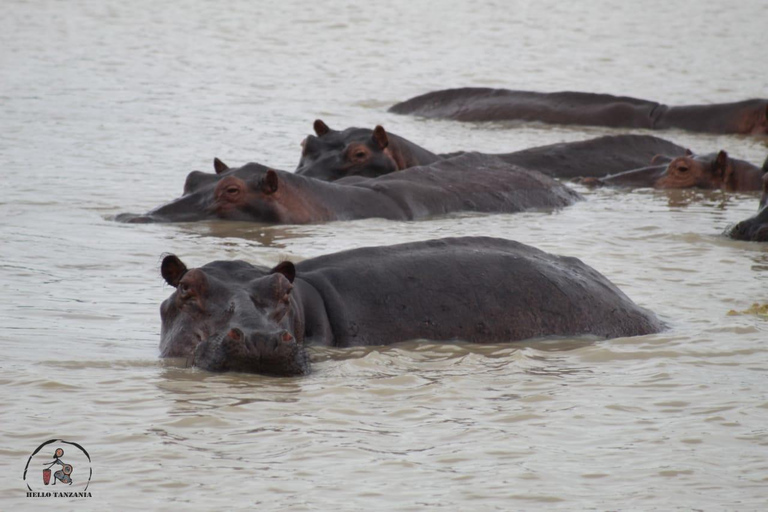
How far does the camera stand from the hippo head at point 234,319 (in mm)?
5961

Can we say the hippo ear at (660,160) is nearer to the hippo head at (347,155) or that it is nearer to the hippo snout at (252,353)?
the hippo head at (347,155)

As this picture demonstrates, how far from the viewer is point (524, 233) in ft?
35.6

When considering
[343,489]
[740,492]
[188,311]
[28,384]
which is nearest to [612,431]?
[740,492]

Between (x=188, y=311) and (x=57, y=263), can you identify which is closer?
(x=188, y=311)

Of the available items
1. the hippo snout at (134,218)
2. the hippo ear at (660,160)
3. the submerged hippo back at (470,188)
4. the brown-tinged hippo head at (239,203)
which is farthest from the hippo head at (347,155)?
the hippo ear at (660,160)

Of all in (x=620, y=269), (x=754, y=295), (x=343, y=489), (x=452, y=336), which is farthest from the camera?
(x=620, y=269)

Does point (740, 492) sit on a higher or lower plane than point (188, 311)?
lower

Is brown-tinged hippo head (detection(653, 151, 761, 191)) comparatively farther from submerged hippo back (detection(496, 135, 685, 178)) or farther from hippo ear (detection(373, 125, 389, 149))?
hippo ear (detection(373, 125, 389, 149))

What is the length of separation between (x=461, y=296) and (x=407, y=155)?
5.68 meters

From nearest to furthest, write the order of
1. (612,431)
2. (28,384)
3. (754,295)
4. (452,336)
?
(612,431) < (28,384) < (452,336) < (754,295)

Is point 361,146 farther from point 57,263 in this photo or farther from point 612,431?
point 612,431

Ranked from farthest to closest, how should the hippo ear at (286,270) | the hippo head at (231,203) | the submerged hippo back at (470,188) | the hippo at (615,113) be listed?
the hippo at (615,113) < the submerged hippo back at (470,188) < the hippo head at (231,203) < the hippo ear at (286,270)

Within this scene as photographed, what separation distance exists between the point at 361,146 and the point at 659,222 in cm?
273

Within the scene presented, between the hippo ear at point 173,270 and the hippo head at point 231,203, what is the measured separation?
4152 mm
